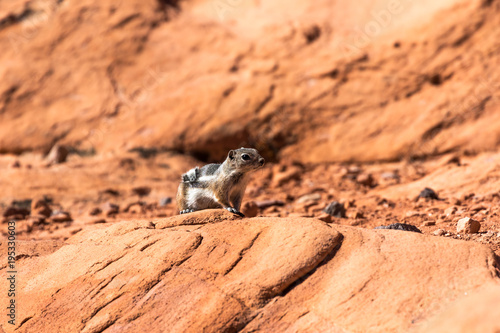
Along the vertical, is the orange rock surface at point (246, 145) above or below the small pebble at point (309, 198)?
above

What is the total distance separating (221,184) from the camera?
6.12 m

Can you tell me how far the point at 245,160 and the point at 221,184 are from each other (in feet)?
1.24

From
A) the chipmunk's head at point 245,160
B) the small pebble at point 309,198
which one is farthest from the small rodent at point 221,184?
the small pebble at point 309,198

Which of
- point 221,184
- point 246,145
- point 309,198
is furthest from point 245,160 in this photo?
point 246,145

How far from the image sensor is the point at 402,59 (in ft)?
36.9

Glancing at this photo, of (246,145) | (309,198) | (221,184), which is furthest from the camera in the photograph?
(246,145)

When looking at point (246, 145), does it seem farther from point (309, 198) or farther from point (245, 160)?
point (245, 160)

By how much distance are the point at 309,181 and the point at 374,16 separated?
437 centimetres

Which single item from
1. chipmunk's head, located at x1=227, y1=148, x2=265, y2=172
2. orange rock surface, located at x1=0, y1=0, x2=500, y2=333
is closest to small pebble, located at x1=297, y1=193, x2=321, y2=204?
orange rock surface, located at x1=0, y1=0, x2=500, y2=333

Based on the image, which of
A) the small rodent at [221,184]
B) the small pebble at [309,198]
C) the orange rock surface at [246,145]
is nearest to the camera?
the orange rock surface at [246,145]

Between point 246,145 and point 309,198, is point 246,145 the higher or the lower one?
the higher one

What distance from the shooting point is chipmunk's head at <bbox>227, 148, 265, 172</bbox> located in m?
6.13

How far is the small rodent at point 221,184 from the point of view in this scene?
241 inches

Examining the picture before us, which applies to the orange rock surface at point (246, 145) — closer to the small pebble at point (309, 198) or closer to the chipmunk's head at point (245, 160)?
the small pebble at point (309, 198)
